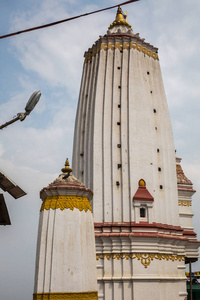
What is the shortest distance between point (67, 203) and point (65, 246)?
158 centimetres

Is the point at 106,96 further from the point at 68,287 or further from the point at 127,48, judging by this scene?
the point at 68,287

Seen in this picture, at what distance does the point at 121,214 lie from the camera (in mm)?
31609

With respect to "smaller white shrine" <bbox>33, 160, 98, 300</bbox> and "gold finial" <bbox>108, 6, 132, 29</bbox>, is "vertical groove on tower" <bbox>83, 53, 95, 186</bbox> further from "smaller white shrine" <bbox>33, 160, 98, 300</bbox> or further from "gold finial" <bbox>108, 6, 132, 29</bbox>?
"smaller white shrine" <bbox>33, 160, 98, 300</bbox>

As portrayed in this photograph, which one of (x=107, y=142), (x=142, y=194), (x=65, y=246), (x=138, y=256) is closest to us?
(x=65, y=246)

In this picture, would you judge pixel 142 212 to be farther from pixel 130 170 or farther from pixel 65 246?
pixel 65 246

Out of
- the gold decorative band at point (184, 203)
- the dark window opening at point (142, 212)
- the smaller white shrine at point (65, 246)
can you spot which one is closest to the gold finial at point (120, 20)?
the gold decorative band at point (184, 203)

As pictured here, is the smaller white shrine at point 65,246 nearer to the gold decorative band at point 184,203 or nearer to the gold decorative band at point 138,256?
the gold decorative band at point 138,256

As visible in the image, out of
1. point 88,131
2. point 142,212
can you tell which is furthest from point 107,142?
point 142,212

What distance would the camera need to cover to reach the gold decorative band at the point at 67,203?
14961 millimetres

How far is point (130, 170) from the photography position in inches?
1275

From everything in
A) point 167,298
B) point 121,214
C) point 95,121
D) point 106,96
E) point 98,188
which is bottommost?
point 167,298

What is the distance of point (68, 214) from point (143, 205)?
707 inches

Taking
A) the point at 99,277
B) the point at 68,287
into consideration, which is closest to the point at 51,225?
the point at 68,287

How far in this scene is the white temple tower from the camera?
29.8 m
